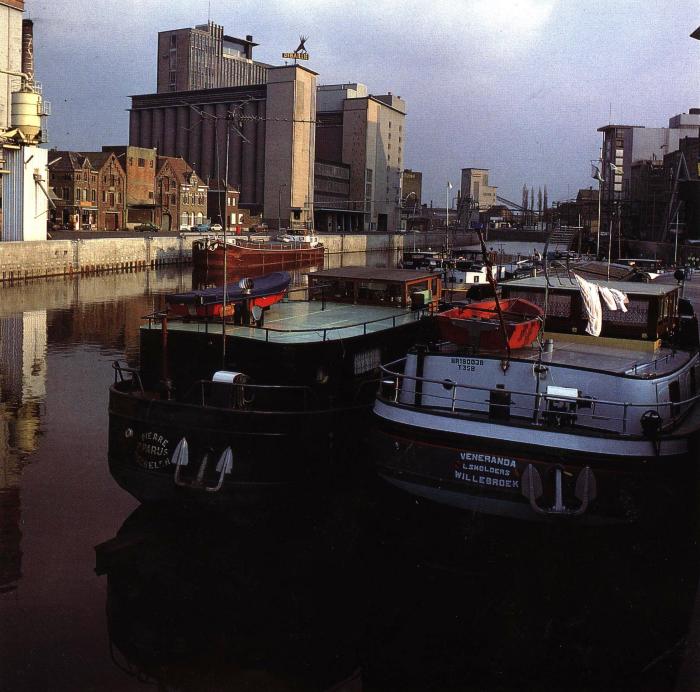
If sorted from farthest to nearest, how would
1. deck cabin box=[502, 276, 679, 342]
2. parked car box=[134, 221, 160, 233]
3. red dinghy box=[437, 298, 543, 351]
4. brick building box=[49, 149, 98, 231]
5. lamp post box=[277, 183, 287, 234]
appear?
lamp post box=[277, 183, 287, 234] → parked car box=[134, 221, 160, 233] → brick building box=[49, 149, 98, 231] → deck cabin box=[502, 276, 679, 342] → red dinghy box=[437, 298, 543, 351]

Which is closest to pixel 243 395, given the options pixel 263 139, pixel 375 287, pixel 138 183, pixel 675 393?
pixel 675 393

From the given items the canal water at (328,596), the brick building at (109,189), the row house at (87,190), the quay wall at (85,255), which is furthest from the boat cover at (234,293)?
the brick building at (109,189)

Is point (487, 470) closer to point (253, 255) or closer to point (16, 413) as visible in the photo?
point (16, 413)

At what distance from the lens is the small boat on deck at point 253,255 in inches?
2320

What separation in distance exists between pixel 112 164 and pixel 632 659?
312ft

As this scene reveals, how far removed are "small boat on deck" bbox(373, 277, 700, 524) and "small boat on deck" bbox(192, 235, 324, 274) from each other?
1503 inches

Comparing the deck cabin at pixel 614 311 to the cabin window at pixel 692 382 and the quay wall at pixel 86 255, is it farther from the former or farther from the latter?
the quay wall at pixel 86 255

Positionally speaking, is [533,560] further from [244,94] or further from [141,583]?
[244,94]

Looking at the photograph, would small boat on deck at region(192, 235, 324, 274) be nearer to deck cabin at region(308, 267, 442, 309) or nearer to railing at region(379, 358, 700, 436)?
deck cabin at region(308, 267, 442, 309)

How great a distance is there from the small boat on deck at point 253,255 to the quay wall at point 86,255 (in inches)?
226

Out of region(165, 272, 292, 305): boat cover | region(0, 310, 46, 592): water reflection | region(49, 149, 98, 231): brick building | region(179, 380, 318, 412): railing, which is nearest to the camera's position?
region(0, 310, 46, 592): water reflection

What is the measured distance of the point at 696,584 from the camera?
13031 millimetres

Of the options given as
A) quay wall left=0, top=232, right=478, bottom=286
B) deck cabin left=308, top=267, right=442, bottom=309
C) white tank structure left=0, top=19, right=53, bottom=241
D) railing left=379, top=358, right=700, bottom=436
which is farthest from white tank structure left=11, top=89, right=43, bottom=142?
railing left=379, top=358, right=700, bottom=436

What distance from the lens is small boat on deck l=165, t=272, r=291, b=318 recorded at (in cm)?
1766
